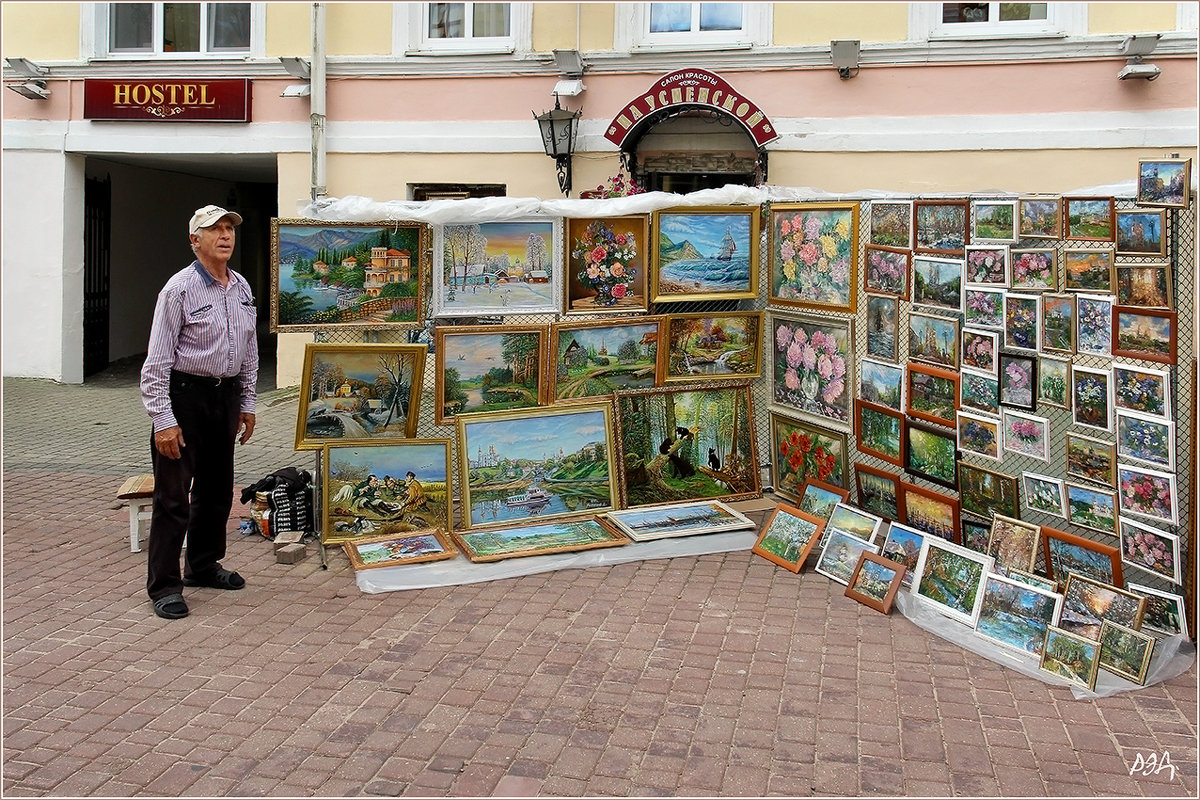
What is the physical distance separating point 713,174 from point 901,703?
25.4ft

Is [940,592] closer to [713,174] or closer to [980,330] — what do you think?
[980,330]

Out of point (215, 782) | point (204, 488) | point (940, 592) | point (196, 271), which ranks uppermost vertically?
point (196, 271)

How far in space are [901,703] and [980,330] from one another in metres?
1.99

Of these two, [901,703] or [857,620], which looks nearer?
[901,703]

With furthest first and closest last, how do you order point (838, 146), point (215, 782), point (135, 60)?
→ 1. point (135, 60)
2. point (838, 146)
3. point (215, 782)

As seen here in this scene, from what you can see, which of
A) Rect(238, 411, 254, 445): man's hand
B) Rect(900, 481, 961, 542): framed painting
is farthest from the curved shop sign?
Rect(238, 411, 254, 445): man's hand

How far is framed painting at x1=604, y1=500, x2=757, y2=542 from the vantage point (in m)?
6.62

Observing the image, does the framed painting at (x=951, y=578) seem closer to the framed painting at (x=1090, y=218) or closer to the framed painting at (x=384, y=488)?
the framed painting at (x=1090, y=218)

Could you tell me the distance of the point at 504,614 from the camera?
5445 millimetres

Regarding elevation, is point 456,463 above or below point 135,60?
below

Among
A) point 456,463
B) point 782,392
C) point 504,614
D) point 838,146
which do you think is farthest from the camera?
point 838,146

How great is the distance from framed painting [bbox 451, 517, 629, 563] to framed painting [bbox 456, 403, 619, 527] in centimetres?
9

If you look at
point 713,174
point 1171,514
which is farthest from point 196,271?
point 713,174

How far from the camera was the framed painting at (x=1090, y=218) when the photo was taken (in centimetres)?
494
